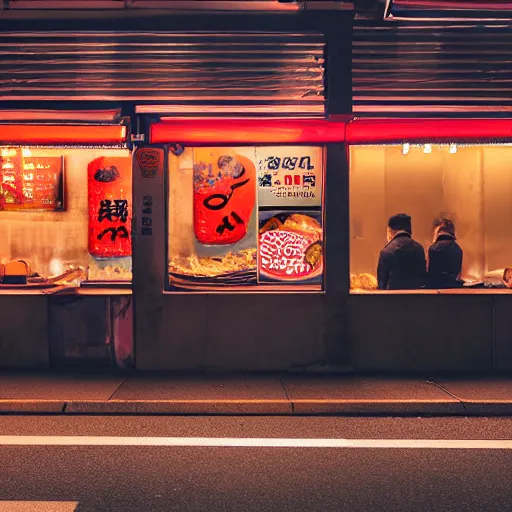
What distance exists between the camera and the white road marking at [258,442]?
6758mm

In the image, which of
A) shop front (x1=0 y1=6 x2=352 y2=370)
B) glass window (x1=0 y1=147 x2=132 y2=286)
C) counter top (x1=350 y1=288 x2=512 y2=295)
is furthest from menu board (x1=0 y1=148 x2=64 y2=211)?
counter top (x1=350 y1=288 x2=512 y2=295)

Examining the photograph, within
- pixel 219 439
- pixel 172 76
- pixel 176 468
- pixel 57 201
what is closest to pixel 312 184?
pixel 172 76

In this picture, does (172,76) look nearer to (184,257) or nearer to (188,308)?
(184,257)

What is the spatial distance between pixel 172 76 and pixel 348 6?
250 centimetres

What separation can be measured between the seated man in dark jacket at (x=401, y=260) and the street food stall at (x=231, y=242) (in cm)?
87

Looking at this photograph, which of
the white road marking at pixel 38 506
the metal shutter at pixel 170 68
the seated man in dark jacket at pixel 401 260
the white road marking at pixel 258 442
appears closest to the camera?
the white road marking at pixel 38 506

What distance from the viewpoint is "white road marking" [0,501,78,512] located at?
507 cm

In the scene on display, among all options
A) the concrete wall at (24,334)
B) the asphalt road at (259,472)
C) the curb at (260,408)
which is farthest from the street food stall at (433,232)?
the concrete wall at (24,334)

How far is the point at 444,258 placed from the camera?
34.5 feet

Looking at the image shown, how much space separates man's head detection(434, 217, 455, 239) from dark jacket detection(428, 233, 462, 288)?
0.04m

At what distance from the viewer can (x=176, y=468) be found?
609 centimetres

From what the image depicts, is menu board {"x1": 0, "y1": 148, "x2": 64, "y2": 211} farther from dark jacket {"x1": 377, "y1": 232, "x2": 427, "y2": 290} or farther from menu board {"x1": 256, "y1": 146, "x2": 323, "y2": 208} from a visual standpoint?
dark jacket {"x1": 377, "y1": 232, "x2": 427, "y2": 290}

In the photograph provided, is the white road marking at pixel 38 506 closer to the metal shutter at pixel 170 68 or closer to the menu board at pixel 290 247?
the menu board at pixel 290 247

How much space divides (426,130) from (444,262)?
192cm
